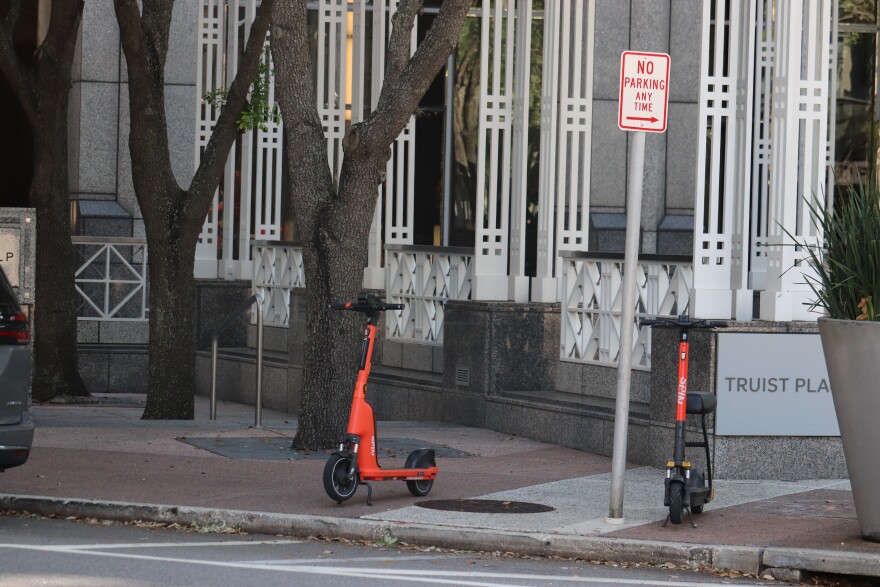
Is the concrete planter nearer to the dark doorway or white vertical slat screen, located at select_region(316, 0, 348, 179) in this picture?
white vertical slat screen, located at select_region(316, 0, 348, 179)

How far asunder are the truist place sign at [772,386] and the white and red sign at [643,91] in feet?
8.35

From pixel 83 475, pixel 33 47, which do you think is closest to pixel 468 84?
pixel 33 47

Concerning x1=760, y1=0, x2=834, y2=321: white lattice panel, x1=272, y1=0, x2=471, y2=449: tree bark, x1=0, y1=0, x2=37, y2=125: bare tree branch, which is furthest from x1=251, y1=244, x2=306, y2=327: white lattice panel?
x1=760, y1=0, x2=834, y2=321: white lattice panel

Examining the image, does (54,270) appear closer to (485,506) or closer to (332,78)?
(332,78)

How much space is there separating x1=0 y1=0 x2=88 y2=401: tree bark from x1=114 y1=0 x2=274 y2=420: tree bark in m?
2.14

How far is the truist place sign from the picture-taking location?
1153cm

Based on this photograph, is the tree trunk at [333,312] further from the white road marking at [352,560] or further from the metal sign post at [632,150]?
the white road marking at [352,560]

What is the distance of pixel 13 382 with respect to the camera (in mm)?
9438

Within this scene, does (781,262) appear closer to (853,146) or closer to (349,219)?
(349,219)

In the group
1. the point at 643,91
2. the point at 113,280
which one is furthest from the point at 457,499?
the point at 113,280

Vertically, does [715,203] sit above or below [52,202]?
below

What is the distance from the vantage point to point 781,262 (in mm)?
12039

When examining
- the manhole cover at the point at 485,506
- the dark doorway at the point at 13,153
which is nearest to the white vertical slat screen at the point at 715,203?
the manhole cover at the point at 485,506

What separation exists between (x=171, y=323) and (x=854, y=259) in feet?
26.5
